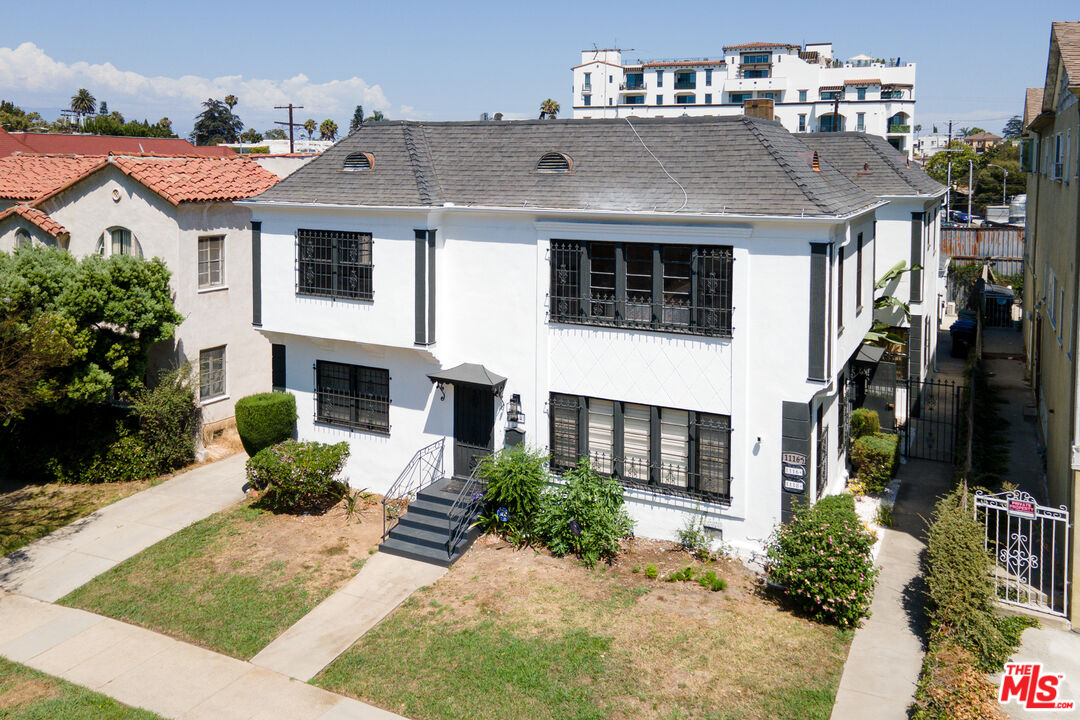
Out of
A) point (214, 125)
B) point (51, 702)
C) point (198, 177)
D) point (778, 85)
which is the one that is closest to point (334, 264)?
point (198, 177)

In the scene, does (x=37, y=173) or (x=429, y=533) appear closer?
(x=429, y=533)

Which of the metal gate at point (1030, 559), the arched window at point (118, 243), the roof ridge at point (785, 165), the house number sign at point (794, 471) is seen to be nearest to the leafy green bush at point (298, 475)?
the arched window at point (118, 243)

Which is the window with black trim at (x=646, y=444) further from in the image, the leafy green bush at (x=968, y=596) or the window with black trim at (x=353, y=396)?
the window with black trim at (x=353, y=396)

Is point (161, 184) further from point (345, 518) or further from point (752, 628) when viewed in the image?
point (752, 628)

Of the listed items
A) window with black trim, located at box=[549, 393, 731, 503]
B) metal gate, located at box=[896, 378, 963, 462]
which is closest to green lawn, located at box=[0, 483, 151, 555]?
window with black trim, located at box=[549, 393, 731, 503]

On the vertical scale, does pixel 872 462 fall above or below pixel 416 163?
below

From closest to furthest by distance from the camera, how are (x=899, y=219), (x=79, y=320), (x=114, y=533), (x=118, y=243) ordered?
(x=114, y=533) < (x=79, y=320) < (x=118, y=243) < (x=899, y=219)

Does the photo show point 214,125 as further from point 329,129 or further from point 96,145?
point 96,145

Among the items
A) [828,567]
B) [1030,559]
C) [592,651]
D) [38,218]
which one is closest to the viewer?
[1030,559]
